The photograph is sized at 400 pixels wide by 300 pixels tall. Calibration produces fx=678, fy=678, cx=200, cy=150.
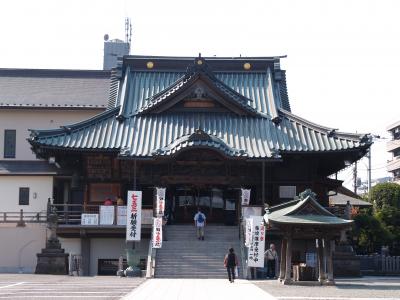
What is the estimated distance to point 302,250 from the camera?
1368 inches

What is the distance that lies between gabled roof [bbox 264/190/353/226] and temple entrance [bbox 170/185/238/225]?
38.6 feet

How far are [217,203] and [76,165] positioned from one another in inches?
322

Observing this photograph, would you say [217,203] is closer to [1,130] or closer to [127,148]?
[127,148]

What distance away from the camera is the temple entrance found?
3791cm

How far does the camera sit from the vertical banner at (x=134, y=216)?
32.0m

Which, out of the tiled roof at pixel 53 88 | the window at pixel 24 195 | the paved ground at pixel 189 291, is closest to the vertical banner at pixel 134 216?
the paved ground at pixel 189 291

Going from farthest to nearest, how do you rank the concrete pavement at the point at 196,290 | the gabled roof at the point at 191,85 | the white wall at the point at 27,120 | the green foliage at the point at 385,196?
the green foliage at the point at 385,196, the white wall at the point at 27,120, the gabled roof at the point at 191,85, the concrete pavement at the point at 196,290

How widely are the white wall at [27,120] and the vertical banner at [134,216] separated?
12368 mm

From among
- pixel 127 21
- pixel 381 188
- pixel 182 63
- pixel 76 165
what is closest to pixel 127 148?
pixel 76 165

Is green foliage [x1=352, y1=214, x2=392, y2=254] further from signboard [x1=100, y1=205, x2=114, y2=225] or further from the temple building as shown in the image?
signboard [x1=100, y1=205, x2=114, y2=225]

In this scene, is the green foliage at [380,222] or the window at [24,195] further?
the green foliage at [380,222]

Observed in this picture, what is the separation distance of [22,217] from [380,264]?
64.5 feet

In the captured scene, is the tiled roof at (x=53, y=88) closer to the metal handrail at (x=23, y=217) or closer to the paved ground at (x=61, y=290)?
the metal handrail at (x=23, y=217)

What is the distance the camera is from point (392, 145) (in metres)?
90.8
